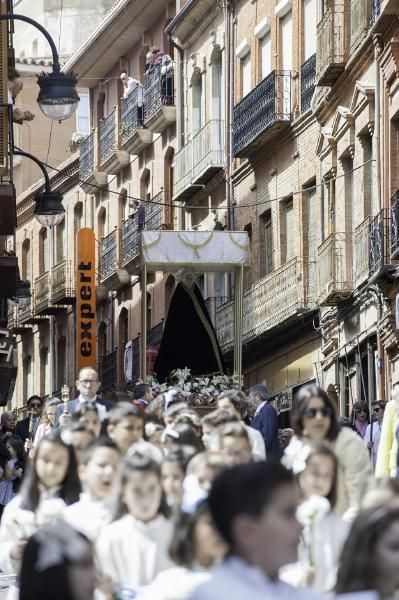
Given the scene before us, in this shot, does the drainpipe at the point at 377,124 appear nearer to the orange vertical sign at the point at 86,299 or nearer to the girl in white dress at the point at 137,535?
the orange vertical sign at the point at 86,299

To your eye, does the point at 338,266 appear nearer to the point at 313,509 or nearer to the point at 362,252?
the point at 362,252

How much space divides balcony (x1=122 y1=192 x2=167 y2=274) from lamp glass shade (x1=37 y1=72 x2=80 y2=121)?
26.9 meters

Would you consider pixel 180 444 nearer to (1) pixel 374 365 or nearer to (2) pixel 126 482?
(2) pixel 126 482

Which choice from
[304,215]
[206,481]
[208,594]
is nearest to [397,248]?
[304,215]

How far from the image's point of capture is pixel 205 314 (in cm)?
3341

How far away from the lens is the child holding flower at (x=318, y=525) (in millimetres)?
10828

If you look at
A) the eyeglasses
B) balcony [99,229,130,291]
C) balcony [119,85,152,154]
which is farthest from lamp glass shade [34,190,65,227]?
balcony [99,229,130,291]

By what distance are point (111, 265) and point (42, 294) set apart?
27.4ft

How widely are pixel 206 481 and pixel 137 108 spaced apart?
39580mm

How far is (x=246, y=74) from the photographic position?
4341cm

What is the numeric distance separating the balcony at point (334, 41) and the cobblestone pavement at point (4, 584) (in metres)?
19.7

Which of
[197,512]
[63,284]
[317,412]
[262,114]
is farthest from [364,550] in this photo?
[63,284]

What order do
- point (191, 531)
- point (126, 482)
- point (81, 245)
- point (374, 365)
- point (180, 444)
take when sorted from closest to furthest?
point (191, 531), point (126, 482), point (180, 444), point (374, 365), point (81, 245)

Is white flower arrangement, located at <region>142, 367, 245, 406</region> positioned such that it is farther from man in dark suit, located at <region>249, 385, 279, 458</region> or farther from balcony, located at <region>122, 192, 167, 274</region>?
balcony, located at <region>122, 192, 167, 274</region>
